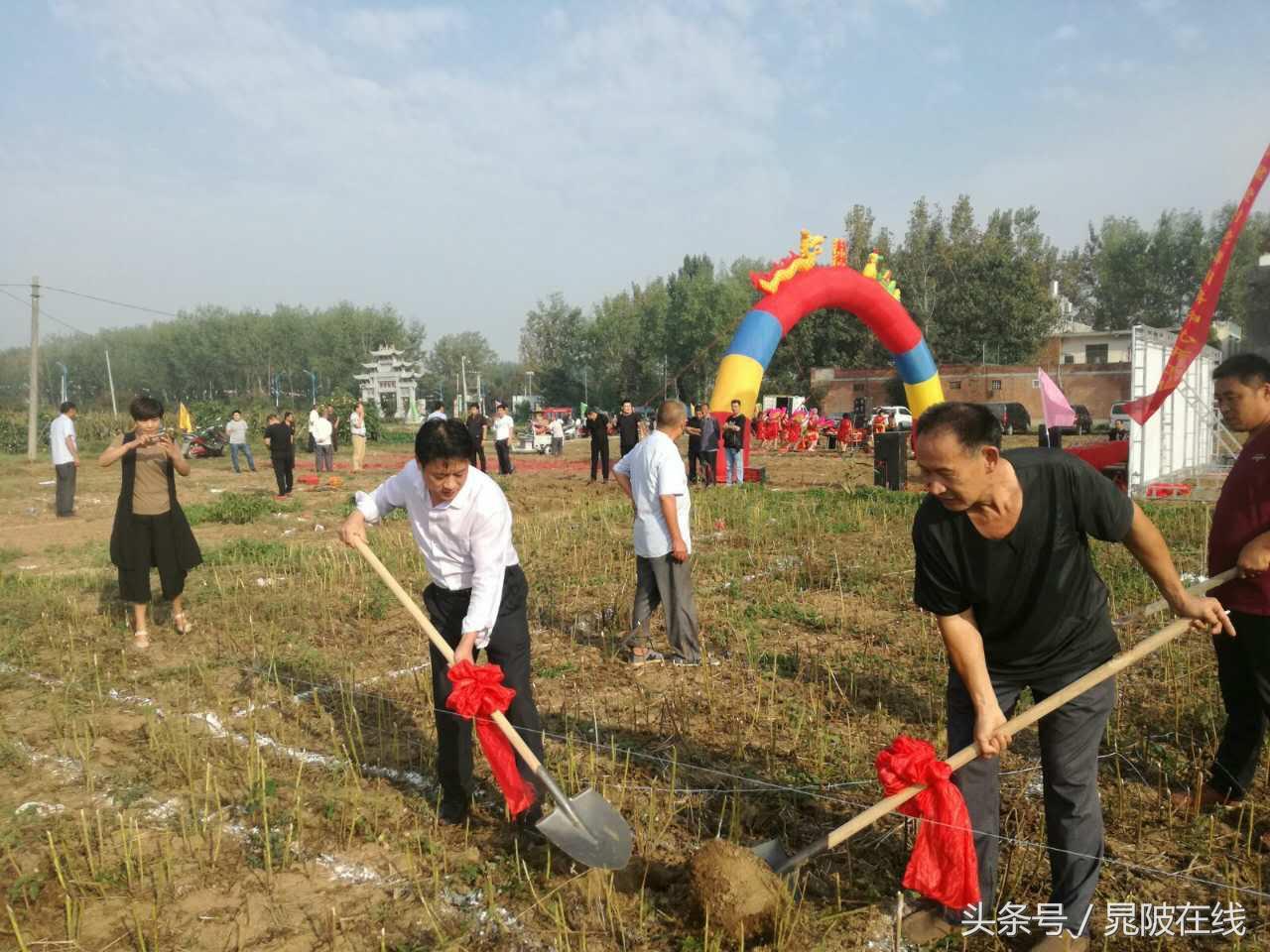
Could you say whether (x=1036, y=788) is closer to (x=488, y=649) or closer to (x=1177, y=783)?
A: (x=1177, y=783)

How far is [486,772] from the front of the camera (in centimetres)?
385

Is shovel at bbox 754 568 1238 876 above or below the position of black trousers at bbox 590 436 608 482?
below

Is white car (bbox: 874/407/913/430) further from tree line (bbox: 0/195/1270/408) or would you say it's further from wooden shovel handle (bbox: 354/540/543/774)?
wooden shovel handle (bbox: 354/540/543/774)

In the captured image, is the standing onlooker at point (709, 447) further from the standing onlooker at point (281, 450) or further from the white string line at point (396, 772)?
the white string line at point (396, 772)

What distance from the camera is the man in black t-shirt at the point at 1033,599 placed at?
239cm

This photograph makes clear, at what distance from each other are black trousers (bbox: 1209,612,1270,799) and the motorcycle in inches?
995

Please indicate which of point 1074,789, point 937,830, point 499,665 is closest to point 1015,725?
point 1074,789

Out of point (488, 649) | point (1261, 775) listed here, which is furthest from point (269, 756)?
point (1261, 775)

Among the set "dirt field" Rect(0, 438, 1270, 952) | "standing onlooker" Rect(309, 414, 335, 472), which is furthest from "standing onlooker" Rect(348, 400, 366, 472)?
"dirt field" Rect(0, 438, 1270, 952)

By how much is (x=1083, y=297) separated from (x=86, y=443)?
60543 mm

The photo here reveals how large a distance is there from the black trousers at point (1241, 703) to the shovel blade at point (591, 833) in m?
2.38

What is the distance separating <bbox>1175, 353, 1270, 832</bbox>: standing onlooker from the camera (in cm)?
308

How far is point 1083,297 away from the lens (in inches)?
2340

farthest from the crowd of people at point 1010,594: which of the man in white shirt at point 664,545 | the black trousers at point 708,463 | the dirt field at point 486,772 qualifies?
the black trousers at point 708,463
